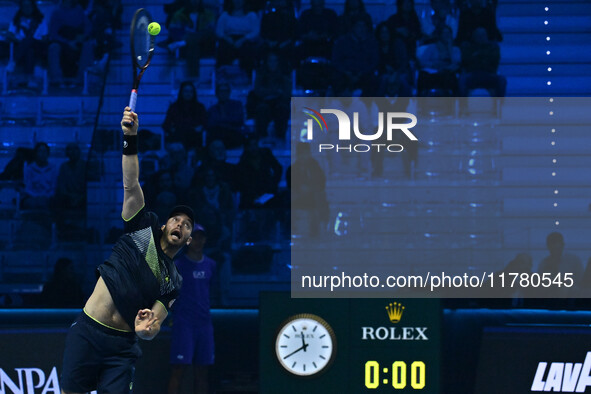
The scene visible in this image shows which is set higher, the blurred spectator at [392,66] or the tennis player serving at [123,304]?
the blurred spectator at [392,66]

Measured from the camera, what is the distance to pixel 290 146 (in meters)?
10.1

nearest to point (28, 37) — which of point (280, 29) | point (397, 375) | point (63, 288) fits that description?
point (280, 29)

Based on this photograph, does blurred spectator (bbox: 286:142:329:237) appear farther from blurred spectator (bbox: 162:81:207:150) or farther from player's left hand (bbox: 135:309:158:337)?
player's left hand (bbox: 135:309:158:337)

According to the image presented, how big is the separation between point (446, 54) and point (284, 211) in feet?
8.35

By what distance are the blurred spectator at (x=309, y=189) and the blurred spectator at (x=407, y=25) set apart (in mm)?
1731

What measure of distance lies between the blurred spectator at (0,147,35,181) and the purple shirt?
9.09ft

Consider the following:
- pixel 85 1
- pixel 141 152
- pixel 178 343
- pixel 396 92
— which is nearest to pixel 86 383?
pixel 178 343

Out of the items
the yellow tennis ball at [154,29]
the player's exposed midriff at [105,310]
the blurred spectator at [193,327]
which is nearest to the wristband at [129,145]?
the yellow tennis ball at [154,29]

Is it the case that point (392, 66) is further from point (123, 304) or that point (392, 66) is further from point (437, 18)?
point (123, 304)

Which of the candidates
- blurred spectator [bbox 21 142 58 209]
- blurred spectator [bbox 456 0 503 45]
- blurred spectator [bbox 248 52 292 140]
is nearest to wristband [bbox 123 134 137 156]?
blurred spectator [bbox 21 142 58 209]

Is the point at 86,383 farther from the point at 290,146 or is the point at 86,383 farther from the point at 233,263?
the point at 290,146

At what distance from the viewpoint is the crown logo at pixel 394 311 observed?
6.93 metres

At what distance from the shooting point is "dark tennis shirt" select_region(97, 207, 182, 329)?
5168 mm

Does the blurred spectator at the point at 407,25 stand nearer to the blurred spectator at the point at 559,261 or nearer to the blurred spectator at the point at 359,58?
the blurred spectator at the point at 359,58
